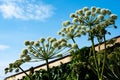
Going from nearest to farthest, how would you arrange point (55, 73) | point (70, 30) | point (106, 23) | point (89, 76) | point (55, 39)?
point (106, 23) → point (70, 30) → point (55, 39) → point (89, 76) → point (55, 73)

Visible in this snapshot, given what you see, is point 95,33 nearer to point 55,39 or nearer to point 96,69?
point 96,69

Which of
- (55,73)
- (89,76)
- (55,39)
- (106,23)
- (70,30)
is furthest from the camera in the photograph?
(55,73)

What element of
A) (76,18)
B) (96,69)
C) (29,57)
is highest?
(76,18)

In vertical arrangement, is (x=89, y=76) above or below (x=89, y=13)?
below

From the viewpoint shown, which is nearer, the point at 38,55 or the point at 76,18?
the point at 76,18

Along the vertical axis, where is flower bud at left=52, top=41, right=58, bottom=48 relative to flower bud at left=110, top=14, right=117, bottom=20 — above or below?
below

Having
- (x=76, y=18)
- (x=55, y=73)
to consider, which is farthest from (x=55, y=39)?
(x=55, y=73)

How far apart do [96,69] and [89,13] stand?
2.02 metres

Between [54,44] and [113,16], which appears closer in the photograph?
[113,16]

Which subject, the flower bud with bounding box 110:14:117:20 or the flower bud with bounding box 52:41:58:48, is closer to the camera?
the flower bud with bounding box 110:14:117:20

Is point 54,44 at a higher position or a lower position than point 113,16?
lower

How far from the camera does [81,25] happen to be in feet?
43.3

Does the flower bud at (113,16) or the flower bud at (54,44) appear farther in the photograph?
the flower bud at (54,44)

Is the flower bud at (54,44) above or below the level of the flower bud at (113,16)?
below
